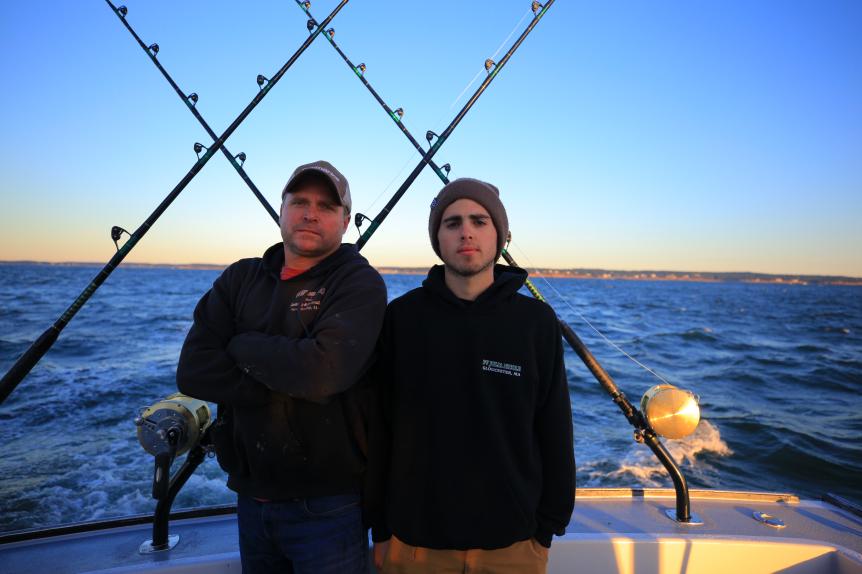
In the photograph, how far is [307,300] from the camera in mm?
1816

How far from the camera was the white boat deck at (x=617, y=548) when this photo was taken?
2.12 metres

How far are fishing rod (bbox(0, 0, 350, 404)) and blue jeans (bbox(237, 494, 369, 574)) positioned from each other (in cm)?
158

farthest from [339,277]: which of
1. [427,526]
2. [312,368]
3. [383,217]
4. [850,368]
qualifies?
[850,368]

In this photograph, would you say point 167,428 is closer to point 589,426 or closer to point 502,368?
point 502,368

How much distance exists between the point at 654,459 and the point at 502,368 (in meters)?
5.95

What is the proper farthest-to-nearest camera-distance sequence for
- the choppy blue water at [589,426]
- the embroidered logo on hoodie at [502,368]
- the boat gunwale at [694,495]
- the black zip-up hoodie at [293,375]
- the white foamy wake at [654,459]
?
the white foamy wake at [654,459] < the choppy blue water at [589,426] < the boat gunwale at [694,495] < the embroidered logo on hoodie at [502,368] < the black zip-up hoodie at [293,375]

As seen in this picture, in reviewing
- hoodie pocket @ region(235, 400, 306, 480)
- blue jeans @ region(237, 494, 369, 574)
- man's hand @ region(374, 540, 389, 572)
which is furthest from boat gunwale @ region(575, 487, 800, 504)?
hoodie pocket @ region(235, 400, 306, 480)

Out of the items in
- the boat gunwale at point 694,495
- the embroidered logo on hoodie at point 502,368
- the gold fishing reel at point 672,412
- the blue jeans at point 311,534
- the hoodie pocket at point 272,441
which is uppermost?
the embroidered logo on hoodie at point 502,368

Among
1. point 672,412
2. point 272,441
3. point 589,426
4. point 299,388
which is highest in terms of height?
point 299,388

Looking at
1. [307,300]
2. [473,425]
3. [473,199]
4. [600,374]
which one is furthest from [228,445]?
[600,374]

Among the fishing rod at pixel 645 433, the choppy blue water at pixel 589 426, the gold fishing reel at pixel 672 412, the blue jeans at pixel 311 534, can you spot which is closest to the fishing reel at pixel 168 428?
the blue jeans at pixel 311 534

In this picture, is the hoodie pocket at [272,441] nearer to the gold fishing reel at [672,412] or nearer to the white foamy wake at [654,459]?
the gold fishing reel at [672,412]

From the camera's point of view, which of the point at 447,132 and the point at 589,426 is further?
the point at 589,426

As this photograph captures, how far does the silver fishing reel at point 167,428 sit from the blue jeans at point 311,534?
1.81 feet
